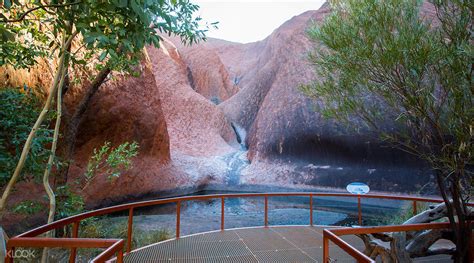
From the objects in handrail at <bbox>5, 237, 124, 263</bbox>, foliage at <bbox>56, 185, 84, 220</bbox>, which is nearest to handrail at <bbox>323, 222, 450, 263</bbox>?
handrail at <bbox>5, 237, 124, 263</bbox>

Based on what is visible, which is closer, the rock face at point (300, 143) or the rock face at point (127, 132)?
the rock face at point (127, 132)

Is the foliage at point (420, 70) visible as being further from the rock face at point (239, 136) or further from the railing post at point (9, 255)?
the rock face at point (239, 136)

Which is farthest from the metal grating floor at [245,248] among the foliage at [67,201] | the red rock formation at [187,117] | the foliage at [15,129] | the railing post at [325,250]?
the red rock formation at [187,117]

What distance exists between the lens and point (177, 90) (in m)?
30.2

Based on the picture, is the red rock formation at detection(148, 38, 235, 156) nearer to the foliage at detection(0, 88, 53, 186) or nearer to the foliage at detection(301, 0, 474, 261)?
the foliage at detection(0, 88, 53, 186)

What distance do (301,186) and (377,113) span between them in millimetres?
14152

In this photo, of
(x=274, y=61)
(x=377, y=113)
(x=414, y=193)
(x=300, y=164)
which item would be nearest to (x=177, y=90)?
(x=274, y=61)

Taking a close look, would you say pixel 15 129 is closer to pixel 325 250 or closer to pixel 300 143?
pixel 325 250

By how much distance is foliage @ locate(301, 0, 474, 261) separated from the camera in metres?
4.14

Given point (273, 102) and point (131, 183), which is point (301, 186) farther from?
point (131, 183)

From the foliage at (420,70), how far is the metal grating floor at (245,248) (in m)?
1.91

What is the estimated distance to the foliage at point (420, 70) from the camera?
414 centimetres

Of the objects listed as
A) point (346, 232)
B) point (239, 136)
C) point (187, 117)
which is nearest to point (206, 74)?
point (239, 136)

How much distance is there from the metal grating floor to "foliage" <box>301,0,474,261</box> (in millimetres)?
1908
